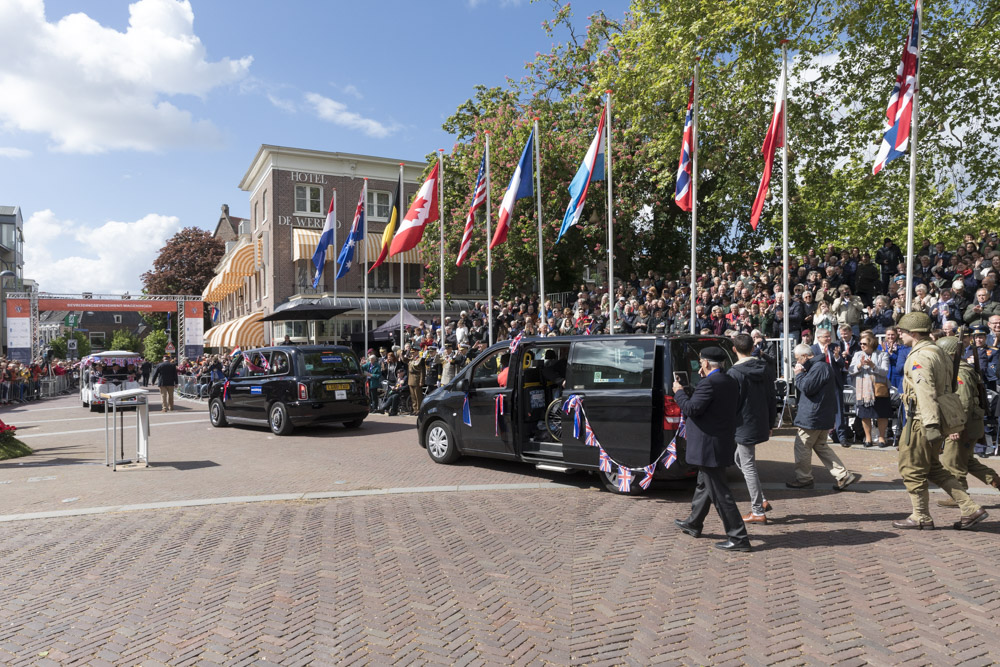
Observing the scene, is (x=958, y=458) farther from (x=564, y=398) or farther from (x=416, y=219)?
(x=416, y=219)

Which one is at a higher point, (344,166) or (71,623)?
(344,166)

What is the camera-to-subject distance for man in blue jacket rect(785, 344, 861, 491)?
730 centimetres

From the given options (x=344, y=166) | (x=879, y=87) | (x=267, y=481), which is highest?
(x=344, y=166)

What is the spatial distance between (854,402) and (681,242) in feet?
57.0

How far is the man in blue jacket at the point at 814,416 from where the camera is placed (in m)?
7.30

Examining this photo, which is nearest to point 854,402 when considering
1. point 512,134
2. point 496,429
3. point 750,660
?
point 496,429

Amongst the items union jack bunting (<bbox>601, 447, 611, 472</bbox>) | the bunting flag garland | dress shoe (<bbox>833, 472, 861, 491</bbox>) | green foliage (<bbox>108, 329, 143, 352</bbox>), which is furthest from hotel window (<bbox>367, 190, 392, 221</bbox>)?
green foliage (<bbox>108, 329, 143, 352</bbox>)

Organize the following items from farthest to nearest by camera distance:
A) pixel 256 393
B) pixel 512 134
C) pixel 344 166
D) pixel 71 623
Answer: pixel 344 166 < pixel 512 134 < pixel 256 393 < pixel 71 623

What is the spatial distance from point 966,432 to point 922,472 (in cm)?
74

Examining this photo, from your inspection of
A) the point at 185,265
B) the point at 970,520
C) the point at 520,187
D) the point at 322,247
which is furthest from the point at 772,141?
the point at 185,265

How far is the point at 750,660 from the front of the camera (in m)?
3.66

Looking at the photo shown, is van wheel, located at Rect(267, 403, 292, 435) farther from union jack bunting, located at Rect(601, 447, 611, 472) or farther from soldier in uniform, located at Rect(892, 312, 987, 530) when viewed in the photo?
soldier in uniform, located at Rect(892, 312, 987, 530)

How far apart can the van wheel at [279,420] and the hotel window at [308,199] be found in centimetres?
2362

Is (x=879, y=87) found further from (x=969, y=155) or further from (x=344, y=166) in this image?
(x=344, y=166)
